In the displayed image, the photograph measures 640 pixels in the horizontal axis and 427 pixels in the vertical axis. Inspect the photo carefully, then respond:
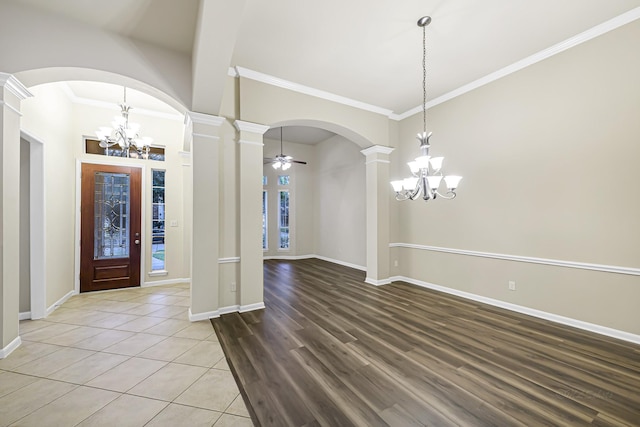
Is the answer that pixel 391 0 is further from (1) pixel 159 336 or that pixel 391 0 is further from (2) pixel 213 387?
(1) pixel 159 336

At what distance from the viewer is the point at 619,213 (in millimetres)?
2855

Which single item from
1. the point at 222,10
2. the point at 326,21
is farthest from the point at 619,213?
the point at 222,10

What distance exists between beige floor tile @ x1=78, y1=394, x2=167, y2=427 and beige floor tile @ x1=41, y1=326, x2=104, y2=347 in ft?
4.92

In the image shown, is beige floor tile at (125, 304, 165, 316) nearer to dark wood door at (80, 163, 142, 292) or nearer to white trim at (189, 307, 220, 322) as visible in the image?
white trim at (189, 307, 220, 322)

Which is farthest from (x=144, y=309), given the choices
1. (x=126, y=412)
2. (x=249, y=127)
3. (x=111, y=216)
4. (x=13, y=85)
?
(x=249, y=127)

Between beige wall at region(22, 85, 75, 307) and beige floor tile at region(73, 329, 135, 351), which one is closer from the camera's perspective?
beige floor tile at region(73, 329, 135, 351)

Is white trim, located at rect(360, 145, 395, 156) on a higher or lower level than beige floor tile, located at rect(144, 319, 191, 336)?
higher

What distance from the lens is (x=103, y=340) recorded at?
287 centimetres

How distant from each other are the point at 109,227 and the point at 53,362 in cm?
297

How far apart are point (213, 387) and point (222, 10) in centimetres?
302

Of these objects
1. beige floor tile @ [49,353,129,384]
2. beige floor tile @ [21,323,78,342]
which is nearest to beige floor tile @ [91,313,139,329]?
beige floor tile @ [21,323,78,342]

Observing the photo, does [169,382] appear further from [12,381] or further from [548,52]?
[548,52]

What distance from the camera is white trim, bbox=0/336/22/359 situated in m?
2.47

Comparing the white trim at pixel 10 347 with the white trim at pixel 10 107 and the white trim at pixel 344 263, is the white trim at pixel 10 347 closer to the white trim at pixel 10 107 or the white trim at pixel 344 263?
the white trim at pixel 10 107
